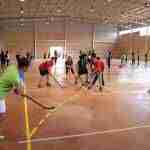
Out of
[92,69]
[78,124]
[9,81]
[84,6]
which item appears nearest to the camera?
[9,81]

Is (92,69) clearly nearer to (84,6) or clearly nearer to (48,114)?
(48,114)

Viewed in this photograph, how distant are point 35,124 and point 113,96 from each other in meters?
5.35

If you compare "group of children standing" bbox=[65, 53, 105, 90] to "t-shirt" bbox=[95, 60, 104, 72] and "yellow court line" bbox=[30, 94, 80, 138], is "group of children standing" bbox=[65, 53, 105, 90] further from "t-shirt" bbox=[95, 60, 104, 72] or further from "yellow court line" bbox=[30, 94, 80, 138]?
"yellow court line" bbox=[30, 94, 80, 138]

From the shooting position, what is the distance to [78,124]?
7203 mm

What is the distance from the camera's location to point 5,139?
5949mm

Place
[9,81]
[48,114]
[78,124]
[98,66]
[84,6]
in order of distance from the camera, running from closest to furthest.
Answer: [9,81] < [78,124] < [48,114] < [98,66] < [84,6]

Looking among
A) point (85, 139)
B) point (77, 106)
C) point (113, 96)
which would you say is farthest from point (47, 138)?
point (113, 96)

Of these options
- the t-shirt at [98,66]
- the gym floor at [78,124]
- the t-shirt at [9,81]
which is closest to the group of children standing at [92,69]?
the t-shirt at [98,66]

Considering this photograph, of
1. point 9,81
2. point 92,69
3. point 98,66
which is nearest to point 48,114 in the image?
point 9,81

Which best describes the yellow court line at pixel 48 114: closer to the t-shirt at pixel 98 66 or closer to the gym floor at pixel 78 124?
the gym floor at pixel 78 124

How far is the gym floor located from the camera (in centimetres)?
576

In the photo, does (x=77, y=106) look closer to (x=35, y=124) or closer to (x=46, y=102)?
(x=46, y=102)

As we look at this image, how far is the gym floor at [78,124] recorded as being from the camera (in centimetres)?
576

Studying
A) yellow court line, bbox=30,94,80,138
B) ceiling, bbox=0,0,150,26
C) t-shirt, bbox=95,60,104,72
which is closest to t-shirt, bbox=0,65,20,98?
yellow court line, bbox=30,94,80,138
